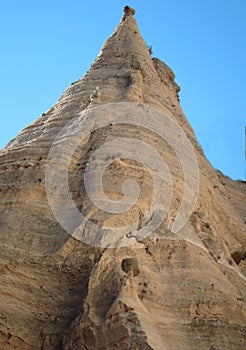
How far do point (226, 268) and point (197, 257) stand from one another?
115 cm

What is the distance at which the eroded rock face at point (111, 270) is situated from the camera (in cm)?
785

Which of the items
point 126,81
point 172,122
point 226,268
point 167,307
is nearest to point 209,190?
point 172,122

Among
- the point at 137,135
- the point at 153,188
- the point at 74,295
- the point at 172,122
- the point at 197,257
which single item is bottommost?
the point at 74,295

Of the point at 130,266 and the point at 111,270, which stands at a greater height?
the point at 130,266

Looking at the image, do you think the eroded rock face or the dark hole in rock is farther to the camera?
the dark hole in rock

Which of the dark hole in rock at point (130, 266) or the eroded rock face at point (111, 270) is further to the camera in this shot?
the dark hole in rock at point (130, 266)

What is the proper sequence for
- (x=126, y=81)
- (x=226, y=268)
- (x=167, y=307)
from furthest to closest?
(x=126, y=81) < (x=226, y=268) < (x=167, y=307)

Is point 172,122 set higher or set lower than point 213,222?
higher

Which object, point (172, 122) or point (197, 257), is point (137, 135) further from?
point (197, 257)

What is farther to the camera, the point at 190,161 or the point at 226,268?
the point at 190,161

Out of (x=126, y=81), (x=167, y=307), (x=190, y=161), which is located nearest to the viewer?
(x=167, y=307)

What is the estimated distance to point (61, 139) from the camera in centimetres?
1197

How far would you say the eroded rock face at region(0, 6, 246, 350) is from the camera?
25.8ft

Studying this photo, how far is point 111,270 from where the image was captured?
28.0ft
